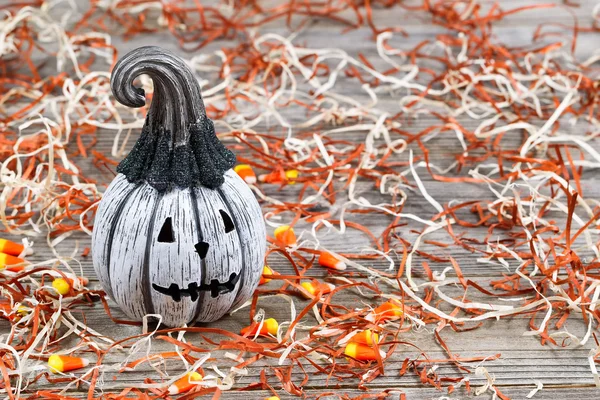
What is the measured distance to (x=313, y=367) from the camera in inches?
52.1

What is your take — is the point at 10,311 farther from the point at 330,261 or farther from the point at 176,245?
the point at 330,261

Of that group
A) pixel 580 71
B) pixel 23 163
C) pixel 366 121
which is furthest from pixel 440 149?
pixel 23 163

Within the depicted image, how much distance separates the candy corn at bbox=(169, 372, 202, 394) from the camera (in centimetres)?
125

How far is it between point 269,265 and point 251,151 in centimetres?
45

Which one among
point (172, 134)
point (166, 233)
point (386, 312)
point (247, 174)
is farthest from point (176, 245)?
point (247, 174)

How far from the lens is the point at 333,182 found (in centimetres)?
184

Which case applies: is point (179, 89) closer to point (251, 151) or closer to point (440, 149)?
point (251, 151)

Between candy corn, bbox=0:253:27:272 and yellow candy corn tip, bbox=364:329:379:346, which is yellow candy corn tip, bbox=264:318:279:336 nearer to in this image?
yellow candy corn tip, bbox=364:329:379:346

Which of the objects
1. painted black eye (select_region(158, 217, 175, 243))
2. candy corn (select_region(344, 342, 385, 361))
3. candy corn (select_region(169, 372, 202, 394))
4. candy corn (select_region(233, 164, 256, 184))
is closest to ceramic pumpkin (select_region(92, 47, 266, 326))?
painted black eye (select_region(158, 217, 175, 243))

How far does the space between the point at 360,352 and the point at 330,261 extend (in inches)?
10.0

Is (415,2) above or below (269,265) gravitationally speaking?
above

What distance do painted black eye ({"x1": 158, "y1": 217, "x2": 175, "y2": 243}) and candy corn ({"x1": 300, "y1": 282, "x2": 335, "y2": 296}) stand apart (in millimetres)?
308

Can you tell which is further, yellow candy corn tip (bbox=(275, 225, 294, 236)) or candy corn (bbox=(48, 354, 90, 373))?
yellow candy corn tip (bbox=(275, 225, 294, 236))

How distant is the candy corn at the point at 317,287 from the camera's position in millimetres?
1474
